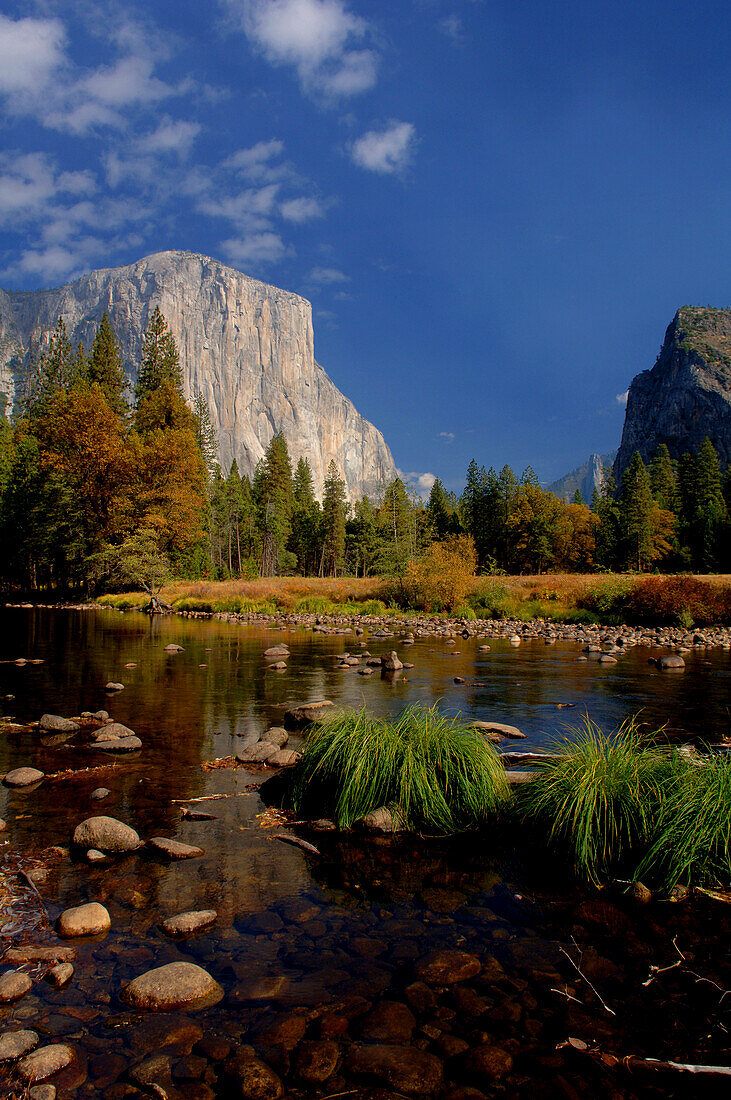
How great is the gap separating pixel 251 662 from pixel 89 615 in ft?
72.9

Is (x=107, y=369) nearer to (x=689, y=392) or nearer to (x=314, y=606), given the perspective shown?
(x=314, y=606)

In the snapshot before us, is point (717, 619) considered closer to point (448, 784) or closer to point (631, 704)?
point (631, 704)

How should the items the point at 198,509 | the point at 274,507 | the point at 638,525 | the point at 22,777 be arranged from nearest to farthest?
the point at 22,777, the point at 198,509, the point at 638,525, the point at 274,507

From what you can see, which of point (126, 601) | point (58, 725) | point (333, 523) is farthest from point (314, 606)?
point (333, 523)

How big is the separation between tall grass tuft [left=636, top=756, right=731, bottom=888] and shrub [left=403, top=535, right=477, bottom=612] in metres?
30.8

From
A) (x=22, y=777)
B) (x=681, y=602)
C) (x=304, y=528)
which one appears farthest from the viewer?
(x=304, y=528)

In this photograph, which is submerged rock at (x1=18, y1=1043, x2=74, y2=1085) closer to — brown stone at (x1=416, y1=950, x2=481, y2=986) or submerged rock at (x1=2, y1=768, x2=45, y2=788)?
brown stone at (x1=416, y1=950, x2=481, y2=986)

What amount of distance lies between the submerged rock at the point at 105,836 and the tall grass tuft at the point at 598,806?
383cm

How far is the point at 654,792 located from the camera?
206 inches

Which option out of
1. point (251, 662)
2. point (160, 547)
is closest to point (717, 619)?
point (251, 662)

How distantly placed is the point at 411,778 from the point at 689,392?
19612 centimetres

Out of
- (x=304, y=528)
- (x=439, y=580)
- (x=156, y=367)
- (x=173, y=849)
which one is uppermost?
(x=156, y=367)

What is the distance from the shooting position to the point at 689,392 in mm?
170000

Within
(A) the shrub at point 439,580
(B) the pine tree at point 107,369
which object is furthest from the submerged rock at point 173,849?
(B) the pine tree at point 107,369
